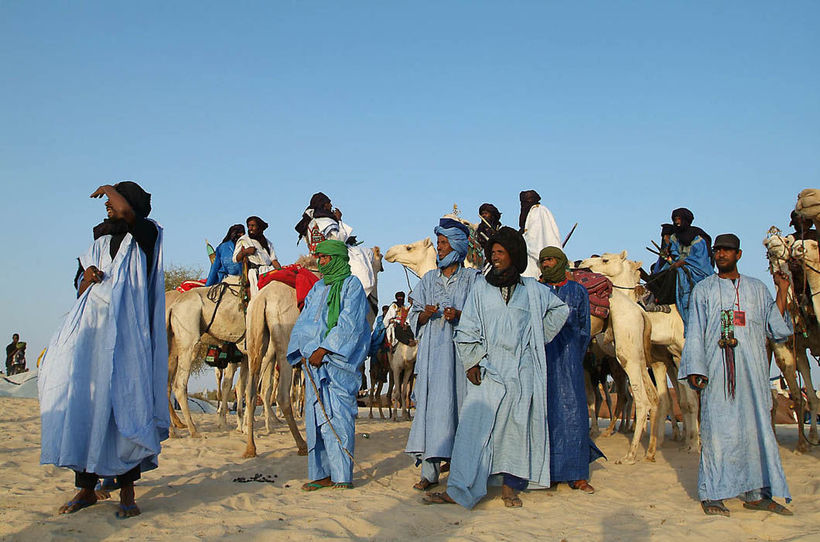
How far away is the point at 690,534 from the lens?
492 centimetres

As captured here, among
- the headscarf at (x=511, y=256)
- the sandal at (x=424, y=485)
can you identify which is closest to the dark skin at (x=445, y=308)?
the headscarf at (x=511, y=256)

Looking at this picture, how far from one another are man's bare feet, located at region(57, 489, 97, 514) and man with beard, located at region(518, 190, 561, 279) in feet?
18.9

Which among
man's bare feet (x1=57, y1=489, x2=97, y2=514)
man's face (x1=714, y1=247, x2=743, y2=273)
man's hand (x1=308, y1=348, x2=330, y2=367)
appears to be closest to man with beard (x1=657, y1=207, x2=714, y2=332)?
man's face (x1=714, y1=247, x2=743, y2=273)

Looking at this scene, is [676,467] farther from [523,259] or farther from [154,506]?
[154,506]

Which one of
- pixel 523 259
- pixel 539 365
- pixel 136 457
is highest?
pixel 523 259

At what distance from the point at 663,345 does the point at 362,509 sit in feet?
20.1

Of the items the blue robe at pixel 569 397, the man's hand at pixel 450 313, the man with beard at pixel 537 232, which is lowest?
the blue robe at pixel 569 397

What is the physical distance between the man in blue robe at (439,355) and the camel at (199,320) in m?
5.41

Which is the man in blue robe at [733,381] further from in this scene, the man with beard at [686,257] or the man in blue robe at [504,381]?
the man with beard at [686,257]

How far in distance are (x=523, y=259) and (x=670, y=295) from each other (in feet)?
14.9

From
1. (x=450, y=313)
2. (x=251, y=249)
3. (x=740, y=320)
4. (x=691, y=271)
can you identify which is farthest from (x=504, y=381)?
(x=251, y=249)

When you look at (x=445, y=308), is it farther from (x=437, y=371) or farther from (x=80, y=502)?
(x=80, y=502)

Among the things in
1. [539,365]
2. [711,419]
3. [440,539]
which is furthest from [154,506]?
[711,419]

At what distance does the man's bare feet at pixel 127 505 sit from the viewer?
5023 mm
